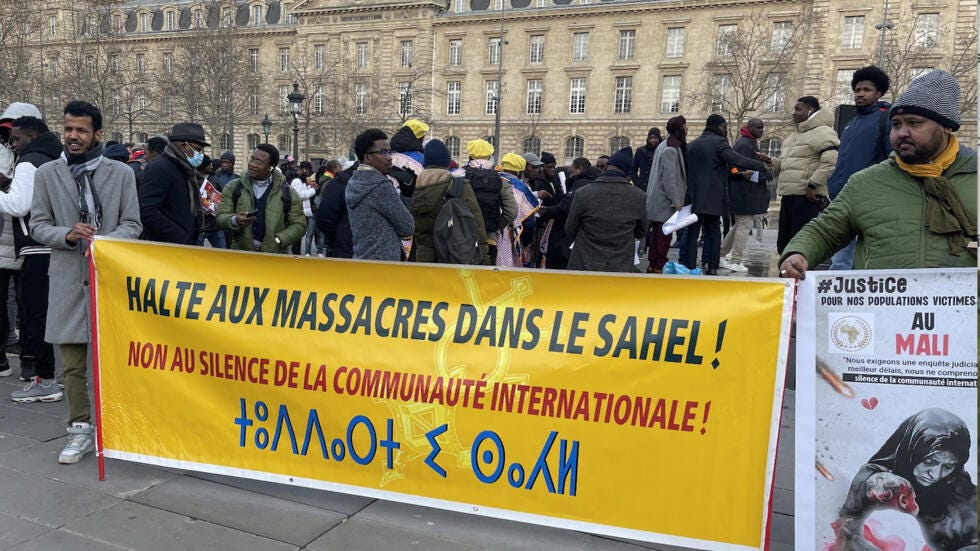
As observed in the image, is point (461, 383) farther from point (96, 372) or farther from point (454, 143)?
point (454, 143)

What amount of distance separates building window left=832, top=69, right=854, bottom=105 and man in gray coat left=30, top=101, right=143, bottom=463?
4705 cm

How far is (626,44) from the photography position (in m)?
55.3

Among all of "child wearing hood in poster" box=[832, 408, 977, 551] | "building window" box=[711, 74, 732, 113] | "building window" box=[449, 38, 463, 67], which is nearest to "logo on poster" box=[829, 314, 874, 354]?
"child wearing hood in poster" box=[832, 408, 977, 551]

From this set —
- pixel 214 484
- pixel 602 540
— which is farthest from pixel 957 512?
pixel 214 484

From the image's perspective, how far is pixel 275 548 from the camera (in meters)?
3.18

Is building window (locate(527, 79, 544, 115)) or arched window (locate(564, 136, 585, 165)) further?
building window (locate(527, 79, 544, 115))

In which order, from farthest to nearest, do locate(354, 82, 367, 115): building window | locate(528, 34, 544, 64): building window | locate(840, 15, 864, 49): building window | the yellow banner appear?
1. locate(528, 34, 544, 64): building window
2. locate(354, 82, 367, 115): building window
3. locate(840, 15, 864, 49): building window
4. the yellow banner

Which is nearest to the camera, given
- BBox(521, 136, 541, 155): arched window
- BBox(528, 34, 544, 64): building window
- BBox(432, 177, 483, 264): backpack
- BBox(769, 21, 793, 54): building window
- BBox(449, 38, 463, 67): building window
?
BBox(432, 177, 483, 264): backpack

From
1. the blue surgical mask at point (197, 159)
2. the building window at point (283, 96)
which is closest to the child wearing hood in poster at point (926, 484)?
the blue surgical mask at point (197, 159)

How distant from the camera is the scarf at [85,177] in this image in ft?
13.7

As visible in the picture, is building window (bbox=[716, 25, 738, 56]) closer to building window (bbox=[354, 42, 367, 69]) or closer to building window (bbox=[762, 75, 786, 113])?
building window (bbox=[762, 75, 786, 113])

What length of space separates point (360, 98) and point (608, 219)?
55.0m

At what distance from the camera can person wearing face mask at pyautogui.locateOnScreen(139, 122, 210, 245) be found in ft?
16.7

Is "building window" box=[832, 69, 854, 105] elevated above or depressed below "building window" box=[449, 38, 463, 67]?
below
